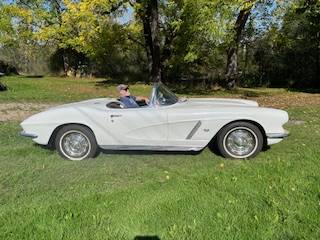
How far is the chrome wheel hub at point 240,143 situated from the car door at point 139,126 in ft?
3.21

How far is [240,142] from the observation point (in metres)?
7.51

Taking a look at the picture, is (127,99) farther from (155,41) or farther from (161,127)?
(155,41)

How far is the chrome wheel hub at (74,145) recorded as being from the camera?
7.73 m

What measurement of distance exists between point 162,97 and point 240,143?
139 cm

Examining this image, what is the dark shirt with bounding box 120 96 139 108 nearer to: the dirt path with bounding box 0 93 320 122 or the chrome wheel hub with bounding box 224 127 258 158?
the chrome wheel hub with bounding box 224 127 258 158

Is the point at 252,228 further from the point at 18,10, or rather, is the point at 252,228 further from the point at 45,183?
the point at 18,10

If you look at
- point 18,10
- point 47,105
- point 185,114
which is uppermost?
point 18,10

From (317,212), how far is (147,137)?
3.11 metres

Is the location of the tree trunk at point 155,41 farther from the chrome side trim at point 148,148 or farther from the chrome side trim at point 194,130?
the chrome side trim at point 194,130

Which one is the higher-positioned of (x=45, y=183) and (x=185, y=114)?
(x=185, y=114)

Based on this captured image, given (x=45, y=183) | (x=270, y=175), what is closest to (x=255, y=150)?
(x=270, y=175)

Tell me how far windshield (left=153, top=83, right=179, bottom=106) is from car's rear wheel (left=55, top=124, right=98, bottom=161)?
3.88 feet

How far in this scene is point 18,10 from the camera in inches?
966


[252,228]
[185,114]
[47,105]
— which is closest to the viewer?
[252,228]
